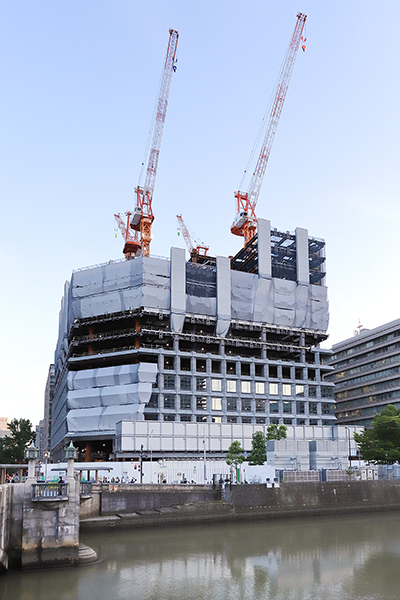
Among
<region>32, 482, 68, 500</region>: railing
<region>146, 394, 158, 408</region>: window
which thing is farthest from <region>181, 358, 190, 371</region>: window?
<region>32, 482, 68, 500</region>: railing

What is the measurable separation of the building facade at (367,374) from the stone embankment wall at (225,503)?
78.8 metres

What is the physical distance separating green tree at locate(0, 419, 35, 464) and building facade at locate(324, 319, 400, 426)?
99.6 meters

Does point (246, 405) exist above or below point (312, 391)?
below

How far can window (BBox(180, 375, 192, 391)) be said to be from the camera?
13238cm

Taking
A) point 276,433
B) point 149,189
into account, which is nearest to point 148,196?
point 149,189

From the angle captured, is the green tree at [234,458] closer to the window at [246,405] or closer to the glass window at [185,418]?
the glass window at [185,418]

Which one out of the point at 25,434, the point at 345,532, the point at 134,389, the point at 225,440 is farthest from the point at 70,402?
the point at 345,532

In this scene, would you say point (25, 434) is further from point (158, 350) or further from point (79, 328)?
point (158, 350)

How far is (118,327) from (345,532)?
298 feet

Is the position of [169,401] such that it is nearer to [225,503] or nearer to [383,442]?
[383,442]

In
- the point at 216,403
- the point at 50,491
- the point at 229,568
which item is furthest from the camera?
the point at 216,403

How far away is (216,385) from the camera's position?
135875 millimetres

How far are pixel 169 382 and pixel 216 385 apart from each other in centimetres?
1196

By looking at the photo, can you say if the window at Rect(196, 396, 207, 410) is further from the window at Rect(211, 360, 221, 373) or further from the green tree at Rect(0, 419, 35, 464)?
the green tree at Rect(0, 419, 35, 464)
